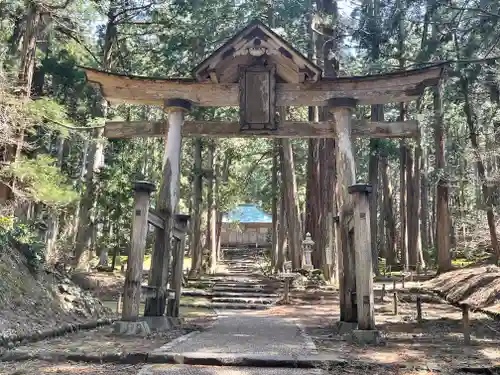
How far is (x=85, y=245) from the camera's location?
1770 cm

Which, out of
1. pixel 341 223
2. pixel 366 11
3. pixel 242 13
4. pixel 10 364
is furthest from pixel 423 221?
pixel 10 364

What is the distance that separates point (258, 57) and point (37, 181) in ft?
19.0

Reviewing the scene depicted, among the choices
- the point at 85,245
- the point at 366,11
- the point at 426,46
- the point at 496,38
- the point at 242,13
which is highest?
the point at 242,13

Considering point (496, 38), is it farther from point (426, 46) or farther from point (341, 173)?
point (341, 173)

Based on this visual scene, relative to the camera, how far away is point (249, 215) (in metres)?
45.1

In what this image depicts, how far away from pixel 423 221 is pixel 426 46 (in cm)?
1922

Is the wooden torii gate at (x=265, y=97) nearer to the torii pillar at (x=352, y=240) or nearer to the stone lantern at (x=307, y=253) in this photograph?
the torii pillar at (x=352, y=240)

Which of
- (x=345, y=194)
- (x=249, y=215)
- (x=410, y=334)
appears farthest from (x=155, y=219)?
(x=249, y=215)

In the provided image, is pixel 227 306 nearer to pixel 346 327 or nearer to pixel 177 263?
pixel 177 263

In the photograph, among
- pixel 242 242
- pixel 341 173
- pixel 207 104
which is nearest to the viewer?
pixel 341 173

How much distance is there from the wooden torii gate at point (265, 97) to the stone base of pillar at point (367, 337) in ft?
4.68

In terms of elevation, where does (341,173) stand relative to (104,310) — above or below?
above

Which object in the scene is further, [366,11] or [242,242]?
[242,242]

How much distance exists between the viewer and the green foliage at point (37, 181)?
32.9ft
